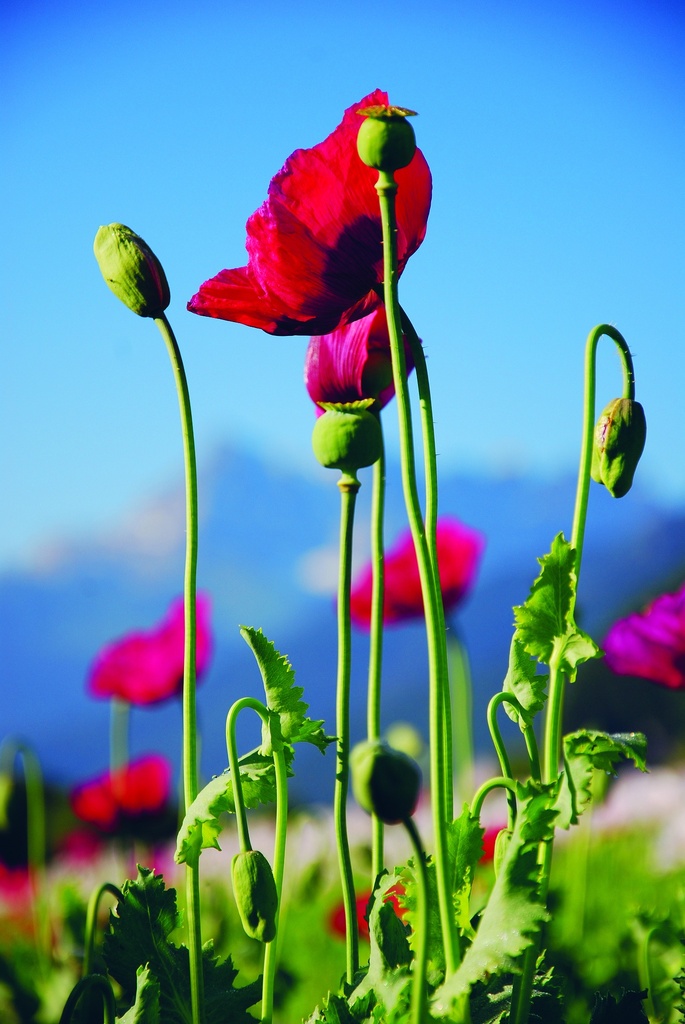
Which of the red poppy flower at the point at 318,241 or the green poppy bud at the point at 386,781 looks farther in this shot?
the red poppy flower at the point at 318,241

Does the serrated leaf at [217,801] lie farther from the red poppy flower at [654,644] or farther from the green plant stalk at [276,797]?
the red poppy flower at [654,644]

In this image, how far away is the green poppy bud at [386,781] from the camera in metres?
0.30

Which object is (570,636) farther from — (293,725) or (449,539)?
(449,539)

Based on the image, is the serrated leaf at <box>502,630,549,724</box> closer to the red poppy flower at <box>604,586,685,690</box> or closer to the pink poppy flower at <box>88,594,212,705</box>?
the red poppy flower at <box>604,586,685,690</box>

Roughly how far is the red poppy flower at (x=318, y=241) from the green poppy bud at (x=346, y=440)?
1.7 inches

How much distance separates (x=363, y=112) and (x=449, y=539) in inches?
26.2

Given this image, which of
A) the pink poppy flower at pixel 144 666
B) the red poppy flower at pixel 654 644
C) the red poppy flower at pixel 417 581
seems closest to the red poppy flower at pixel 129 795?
the pink poppy flower at pixel 144 666

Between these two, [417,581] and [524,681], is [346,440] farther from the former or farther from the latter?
[417,581]

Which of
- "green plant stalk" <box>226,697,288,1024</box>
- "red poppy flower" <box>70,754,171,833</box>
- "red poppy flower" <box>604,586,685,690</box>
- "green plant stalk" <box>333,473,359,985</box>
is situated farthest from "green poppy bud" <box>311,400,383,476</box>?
"red poppy flower" <box>70,754,171,833</box>

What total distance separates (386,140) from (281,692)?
0.72ft

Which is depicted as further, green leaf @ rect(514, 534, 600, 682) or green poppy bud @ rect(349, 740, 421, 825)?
green leaf @ rect(514, 534, 600, 682)

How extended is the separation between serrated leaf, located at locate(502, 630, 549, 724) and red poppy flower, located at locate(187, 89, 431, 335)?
167 millimetres

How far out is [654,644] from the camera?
0.74 m

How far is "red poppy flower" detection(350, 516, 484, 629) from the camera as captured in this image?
0.98 metres
